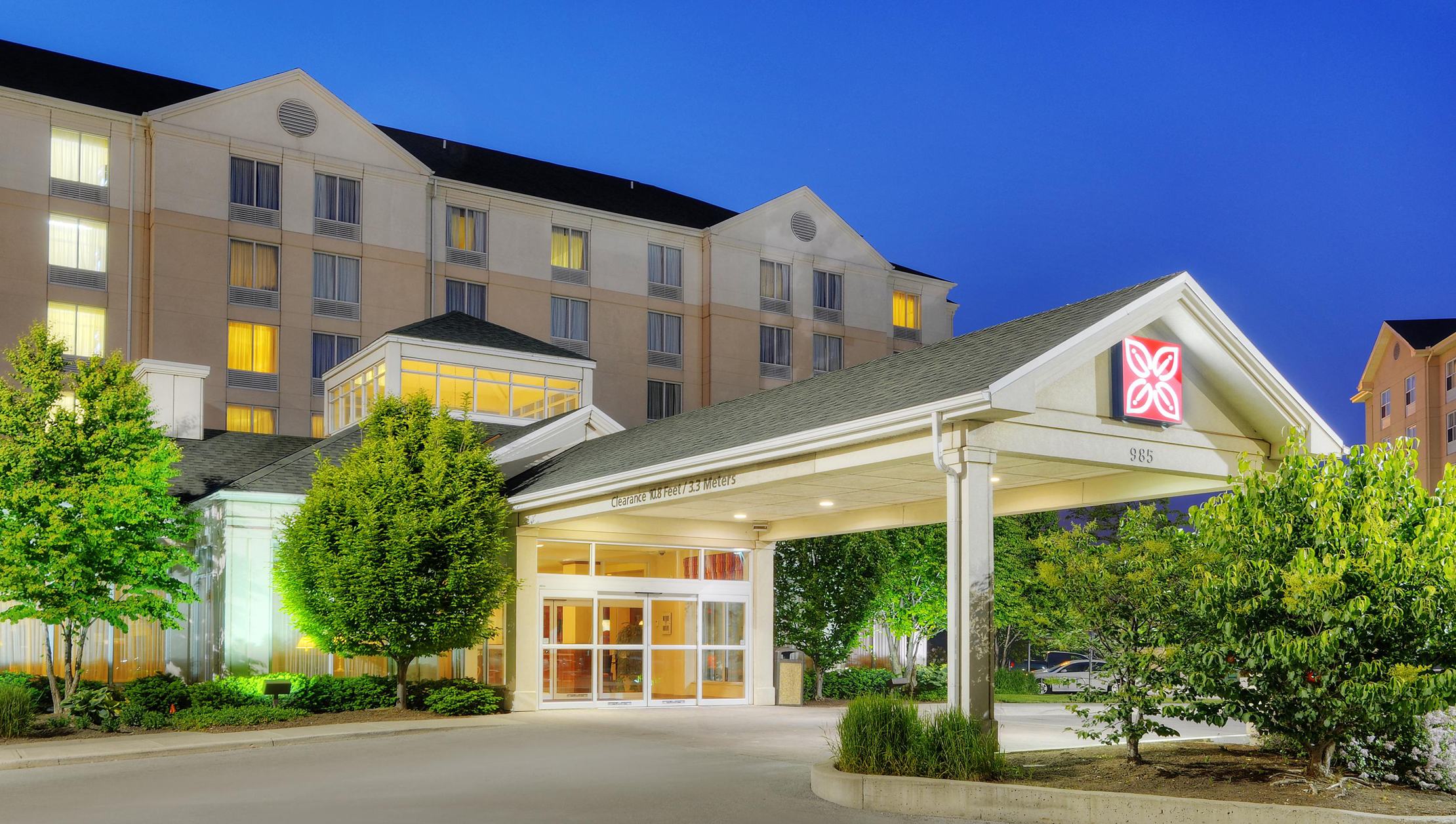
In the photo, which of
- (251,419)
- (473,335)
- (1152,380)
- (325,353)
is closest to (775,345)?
(325,353)

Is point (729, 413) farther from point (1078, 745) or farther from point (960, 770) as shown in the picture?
point (960, 770)

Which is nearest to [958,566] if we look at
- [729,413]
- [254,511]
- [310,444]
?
[729,413]

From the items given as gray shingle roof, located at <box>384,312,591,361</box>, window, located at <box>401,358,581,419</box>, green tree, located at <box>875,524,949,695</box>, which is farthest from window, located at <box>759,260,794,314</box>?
green tree, located at <box>875,524,949,695</box>

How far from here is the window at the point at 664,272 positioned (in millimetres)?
57656

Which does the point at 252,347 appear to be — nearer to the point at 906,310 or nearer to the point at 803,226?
the point at 803,226

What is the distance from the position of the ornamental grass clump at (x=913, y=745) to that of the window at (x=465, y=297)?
40094 mm

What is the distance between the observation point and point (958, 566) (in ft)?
50.4

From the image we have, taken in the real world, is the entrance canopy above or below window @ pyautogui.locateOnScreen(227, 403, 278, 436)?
below

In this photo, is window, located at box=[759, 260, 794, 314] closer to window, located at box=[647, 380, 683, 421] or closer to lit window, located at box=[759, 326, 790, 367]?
lit window, located at box=[759, 326, 790, 367]

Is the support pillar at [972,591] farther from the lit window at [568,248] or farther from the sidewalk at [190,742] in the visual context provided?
the lit window at [568,248]

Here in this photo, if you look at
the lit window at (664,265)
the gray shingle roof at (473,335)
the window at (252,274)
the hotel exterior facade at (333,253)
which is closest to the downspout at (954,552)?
the gray shingle roof at (473,335)

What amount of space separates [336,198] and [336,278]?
3.02m

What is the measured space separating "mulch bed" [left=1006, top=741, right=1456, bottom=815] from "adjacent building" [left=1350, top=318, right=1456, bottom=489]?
63.3 m

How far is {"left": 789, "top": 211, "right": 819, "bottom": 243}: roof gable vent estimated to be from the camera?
200ft
